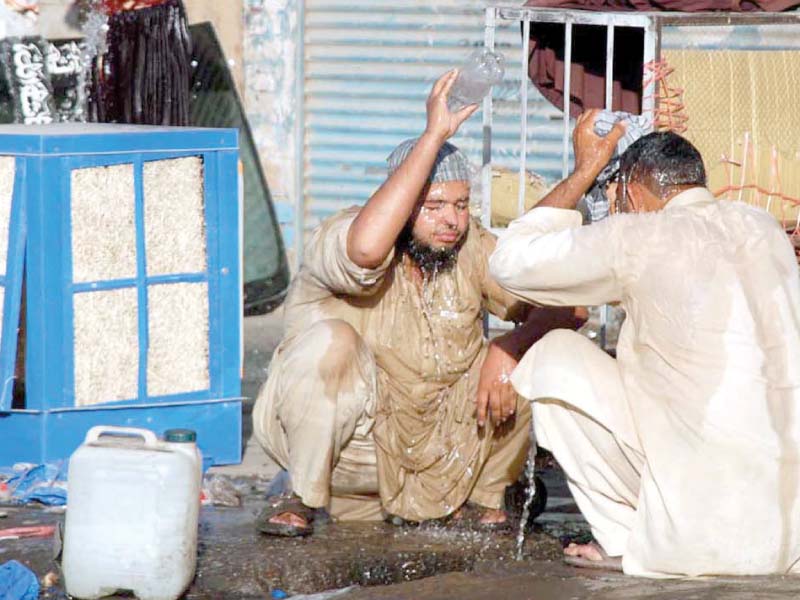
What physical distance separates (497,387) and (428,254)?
19.4 inches

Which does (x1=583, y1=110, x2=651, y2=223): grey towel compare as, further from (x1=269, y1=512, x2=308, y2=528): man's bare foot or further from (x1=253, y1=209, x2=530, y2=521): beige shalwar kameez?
(x1=269, y1=512, x2=308, y2=528): man's bare foot

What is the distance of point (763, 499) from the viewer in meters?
3.79

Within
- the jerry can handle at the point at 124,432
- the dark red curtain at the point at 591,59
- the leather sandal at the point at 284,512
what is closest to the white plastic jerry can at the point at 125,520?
the jerry can handle at the point at 124,432

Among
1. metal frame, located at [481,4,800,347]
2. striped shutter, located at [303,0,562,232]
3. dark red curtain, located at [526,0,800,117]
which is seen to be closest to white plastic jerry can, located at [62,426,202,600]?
metal frame, located at [481,4,800,347]

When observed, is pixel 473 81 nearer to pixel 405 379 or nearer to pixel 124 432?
pixel 405 379

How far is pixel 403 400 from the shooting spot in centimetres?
465

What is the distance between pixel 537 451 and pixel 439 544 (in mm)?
724

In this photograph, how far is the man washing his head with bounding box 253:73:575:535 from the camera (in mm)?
4512

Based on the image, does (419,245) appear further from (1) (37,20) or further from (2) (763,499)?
(1) (37,20)

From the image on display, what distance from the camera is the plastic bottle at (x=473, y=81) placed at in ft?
14.8

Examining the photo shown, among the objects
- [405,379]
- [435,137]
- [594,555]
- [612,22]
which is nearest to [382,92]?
[612,22]

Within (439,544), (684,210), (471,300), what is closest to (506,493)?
(439,544)

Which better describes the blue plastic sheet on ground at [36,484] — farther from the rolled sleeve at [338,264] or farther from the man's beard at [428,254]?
the man's beard at [428,254]

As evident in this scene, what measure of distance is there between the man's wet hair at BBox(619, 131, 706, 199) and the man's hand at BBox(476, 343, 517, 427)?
0.82m
